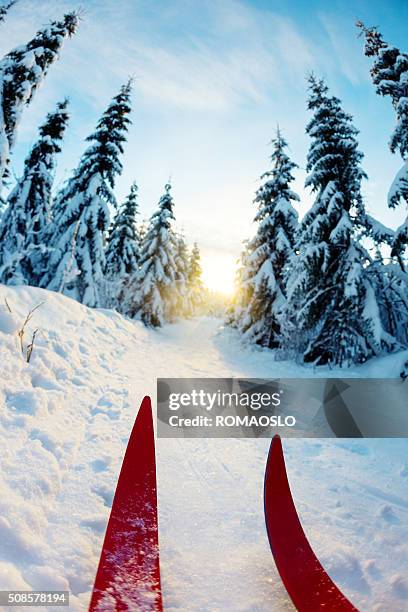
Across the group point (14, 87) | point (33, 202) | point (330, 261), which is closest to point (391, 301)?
point (330, 261)

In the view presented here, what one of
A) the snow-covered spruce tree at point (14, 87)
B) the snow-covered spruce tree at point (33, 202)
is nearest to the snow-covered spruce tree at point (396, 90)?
the snow-covered spruce tree at point (14, 87)

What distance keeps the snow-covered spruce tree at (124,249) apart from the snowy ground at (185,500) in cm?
1720

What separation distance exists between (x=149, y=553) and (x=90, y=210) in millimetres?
15571

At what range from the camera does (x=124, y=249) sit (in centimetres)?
2397

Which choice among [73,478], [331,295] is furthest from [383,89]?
[73,478]

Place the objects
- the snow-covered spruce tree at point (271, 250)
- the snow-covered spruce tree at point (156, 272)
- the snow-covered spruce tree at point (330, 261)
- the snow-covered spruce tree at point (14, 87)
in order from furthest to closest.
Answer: the snow-covered spruce tree at point (156, 272) < the snow-covered spruce tree at point (271, 250) < the snow-covered spruce tree at point (330, 261) < the snow-covered spruce tree at point (14, 87)

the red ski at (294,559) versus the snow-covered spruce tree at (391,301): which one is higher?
the snow-covered spruce tree at (391,301)

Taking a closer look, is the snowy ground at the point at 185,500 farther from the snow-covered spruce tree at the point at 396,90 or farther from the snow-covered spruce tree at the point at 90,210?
the snow-covered spruce tree at the point at 90,210

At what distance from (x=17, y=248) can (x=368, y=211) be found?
1455 centimetres

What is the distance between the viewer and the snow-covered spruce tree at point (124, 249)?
22.9m

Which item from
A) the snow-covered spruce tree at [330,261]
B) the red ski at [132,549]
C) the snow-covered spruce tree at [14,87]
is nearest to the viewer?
the red ski at [132,549]

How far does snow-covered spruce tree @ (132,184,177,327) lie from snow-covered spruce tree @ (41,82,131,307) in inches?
194

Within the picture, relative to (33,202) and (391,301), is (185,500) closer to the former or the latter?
(391,301)

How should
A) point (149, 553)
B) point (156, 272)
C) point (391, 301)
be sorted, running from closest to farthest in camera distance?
point (149, 553)
point (391, 301)
point (156, 272)
